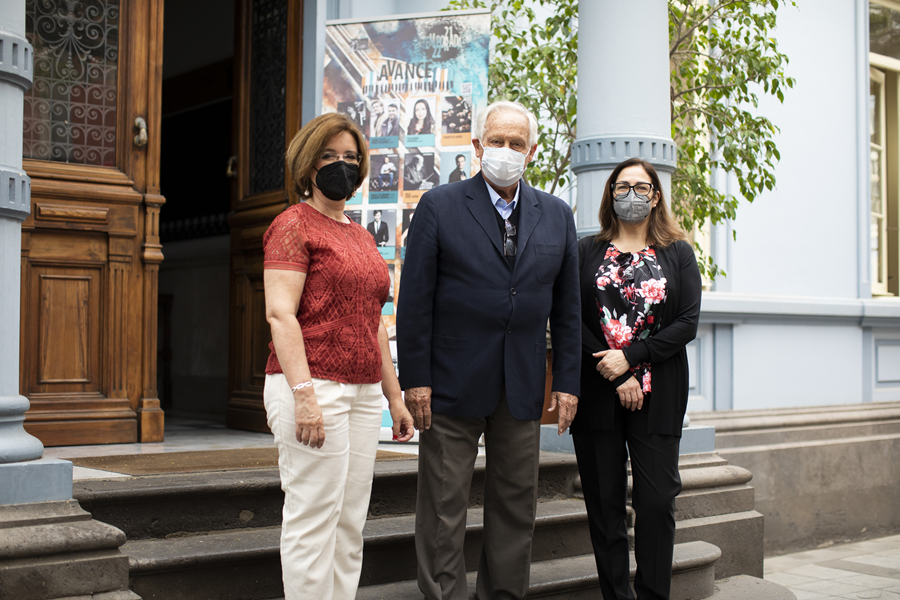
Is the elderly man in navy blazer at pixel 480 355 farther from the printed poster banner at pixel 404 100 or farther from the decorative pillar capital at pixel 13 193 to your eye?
the printed poster banner at pixel 404 100

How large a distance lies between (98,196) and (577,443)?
292 cm

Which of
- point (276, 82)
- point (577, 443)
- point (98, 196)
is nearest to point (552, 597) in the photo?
point (577, 443)

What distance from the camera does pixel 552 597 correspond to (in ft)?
11.6

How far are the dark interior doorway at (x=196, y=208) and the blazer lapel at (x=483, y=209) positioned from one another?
5071 millimetres

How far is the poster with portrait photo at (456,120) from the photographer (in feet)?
16.3

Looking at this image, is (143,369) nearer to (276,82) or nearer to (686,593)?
(276,82)

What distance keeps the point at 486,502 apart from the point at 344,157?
4.18 ft

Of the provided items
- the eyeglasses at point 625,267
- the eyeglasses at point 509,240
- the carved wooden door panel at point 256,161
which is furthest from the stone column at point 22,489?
the carved wooden door panel at point 256,161

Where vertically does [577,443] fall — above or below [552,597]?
above

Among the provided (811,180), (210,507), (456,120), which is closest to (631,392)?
(210,507)

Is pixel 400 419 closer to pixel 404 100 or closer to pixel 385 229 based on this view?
pixel 385 229

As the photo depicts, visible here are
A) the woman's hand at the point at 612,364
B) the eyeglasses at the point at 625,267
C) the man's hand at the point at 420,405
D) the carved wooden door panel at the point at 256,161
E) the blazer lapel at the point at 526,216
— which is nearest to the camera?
the man's hand at the point at 420,405

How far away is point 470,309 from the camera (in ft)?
9.62

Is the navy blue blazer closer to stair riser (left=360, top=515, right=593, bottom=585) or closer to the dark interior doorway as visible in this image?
stair riser (left=360, top=515, right=593, bottom=585)
